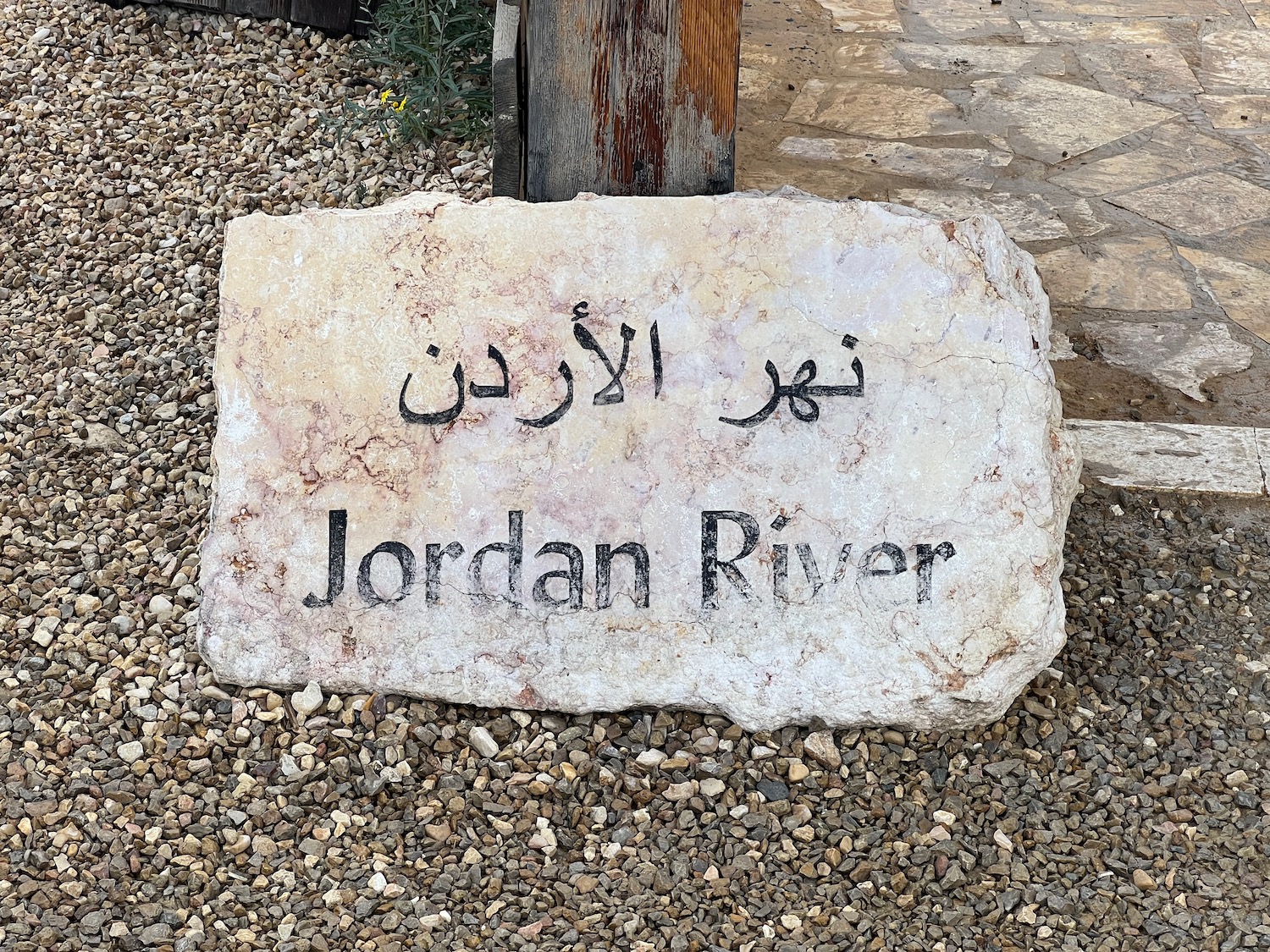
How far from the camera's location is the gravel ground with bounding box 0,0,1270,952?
7.11 feet

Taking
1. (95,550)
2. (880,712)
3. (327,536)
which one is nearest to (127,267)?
(95,550)

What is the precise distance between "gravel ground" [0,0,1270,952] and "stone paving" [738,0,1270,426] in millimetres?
794

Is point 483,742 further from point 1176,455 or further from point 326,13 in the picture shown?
point 326,13

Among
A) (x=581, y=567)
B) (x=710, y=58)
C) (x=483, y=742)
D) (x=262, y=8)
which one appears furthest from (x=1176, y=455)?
(x=262, y=8)

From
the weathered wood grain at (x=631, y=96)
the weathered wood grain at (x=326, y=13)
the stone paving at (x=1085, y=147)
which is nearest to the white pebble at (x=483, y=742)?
the weathered wood grain at (x=631, y=96)

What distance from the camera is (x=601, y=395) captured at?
8.27 ft

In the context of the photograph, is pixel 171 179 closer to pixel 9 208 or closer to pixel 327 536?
pixel 9 208

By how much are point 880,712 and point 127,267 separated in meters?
2.45

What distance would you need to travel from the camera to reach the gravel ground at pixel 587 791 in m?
2.17

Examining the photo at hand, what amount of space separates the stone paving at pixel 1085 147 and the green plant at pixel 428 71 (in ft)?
3.17

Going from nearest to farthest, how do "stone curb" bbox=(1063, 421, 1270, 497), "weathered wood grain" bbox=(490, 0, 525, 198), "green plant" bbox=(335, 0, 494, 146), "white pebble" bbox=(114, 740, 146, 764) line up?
"white pebble" bbox=(114, 740, 146, 764), "weathered wood grain" bbox=(490, 0, 525, 198), "stone curb" bbox=(1063, 421, 1270, 497), "green plant" bbox=(335, 0, 494, 146)

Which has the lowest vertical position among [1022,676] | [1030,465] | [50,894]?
[50,894]

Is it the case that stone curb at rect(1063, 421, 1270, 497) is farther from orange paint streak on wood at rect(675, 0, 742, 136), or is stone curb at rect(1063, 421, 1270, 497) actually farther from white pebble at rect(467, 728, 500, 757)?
white pebble at rect(467, 728, 500, 757)

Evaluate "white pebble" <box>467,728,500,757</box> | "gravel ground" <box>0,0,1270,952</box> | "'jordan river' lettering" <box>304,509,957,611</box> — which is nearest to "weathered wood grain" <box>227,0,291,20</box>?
"gravel ground" <box>0,0,1270,952</box>
